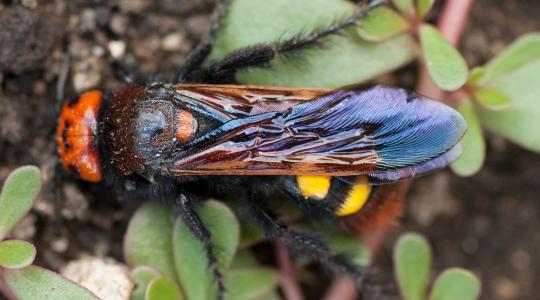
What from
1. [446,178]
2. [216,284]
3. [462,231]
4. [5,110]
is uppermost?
[5,110]

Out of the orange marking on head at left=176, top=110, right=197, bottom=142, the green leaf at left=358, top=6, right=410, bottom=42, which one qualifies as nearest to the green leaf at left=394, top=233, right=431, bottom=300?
the green leaf at left=358, top=6, right=410, bottom=42

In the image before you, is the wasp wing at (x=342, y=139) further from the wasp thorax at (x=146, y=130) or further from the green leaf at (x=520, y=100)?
the green leaf at (x=520, y=100)

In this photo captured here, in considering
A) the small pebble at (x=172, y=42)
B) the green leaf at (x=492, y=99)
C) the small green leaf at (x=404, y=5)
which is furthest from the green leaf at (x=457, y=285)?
the small pebble at (x=172, y=42)

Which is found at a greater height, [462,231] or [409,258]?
[409,258]

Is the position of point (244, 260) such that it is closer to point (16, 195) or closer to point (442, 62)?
point (16, 195)

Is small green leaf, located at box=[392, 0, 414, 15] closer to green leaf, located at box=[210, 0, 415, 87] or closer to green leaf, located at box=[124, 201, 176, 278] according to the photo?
green leaf, located at box=[210, 0, 415, 87]

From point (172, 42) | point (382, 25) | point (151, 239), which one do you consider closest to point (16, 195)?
point (151, 239)

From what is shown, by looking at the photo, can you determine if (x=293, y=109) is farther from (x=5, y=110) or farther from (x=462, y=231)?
(x=462, y=231)

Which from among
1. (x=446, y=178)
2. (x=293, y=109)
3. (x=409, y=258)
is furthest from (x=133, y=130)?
(x=446, y=178)
